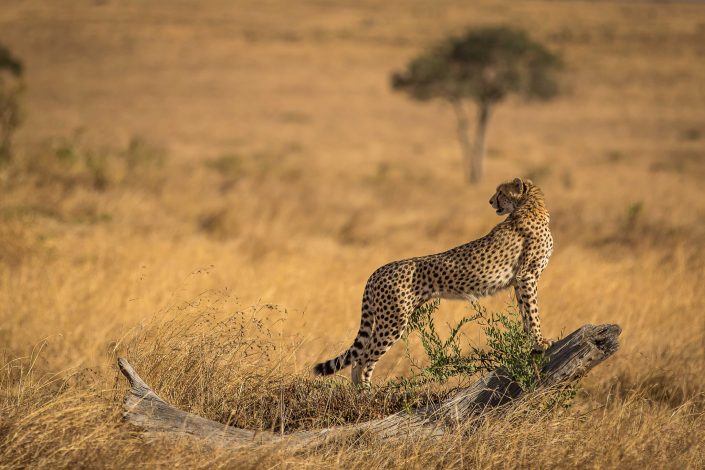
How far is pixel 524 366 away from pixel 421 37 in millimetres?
66171

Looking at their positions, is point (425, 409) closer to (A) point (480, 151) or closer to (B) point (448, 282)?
(B) point (448, 282)

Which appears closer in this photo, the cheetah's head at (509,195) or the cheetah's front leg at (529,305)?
the cheetah's front leg at (529,305)

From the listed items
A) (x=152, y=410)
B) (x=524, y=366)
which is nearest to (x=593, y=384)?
(x=524, y=366)

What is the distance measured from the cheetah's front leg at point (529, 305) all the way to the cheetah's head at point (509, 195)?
2.23 feet

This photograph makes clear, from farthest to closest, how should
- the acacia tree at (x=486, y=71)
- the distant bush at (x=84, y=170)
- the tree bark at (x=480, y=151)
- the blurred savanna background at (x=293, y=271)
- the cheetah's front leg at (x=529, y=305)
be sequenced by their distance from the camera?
the acacia tree at (x=486, y=71) < the tree bark at (x=480, y=151) < the distant bush at (x=84, y=170) < the cheetah's front leg at (x=529, y=305) < the blurred savanna background at (x=293, y=271)

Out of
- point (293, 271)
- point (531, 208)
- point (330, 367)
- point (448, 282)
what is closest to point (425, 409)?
point (330, 367)

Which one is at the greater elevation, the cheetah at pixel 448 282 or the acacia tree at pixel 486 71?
the acacia tree at pixel 486 71

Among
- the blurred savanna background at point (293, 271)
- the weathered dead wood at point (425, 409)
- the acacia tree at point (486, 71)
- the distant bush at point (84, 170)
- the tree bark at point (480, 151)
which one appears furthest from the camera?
the acacia tree at point (486, 71)

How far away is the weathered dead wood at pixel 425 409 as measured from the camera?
3797 millimetres

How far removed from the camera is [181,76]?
49.1 meters

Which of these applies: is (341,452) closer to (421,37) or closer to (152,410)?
(152,410)

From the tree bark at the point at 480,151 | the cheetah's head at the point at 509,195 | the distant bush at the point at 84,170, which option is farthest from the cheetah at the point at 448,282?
the tree bark at the point at 480,151

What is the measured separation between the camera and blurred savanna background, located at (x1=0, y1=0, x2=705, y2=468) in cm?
400

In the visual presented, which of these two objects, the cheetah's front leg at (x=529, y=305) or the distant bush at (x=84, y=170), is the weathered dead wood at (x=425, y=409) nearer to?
the cheetah's front leg at (x=529, y=305)
